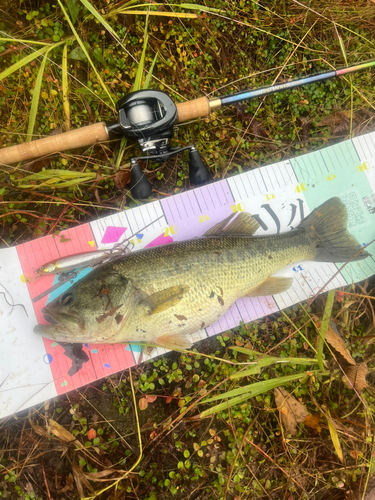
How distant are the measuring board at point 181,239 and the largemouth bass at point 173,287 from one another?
0.30 metres

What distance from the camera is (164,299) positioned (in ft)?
6.94

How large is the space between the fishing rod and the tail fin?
979mm

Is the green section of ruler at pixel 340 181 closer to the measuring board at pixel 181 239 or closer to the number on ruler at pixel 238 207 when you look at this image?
the measuring board at pixel 181 239

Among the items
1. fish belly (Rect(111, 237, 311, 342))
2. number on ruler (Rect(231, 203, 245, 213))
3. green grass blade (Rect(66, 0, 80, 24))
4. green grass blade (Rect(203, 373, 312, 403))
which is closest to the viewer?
fish belly (Rect(111, 237, 311, 342))

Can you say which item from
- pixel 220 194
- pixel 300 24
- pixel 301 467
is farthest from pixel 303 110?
pixel 301 467

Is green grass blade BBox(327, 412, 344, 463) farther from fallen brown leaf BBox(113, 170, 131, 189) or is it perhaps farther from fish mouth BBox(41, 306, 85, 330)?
fallen brown leaf BBox(113, 170, 131, 189)

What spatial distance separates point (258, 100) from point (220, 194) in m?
0.98

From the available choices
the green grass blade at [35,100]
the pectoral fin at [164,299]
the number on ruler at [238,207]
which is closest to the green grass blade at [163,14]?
the green grass blade at [35,100]

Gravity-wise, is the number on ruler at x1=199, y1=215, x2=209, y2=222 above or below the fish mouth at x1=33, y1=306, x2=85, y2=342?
above

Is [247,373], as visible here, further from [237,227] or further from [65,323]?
[65,323]

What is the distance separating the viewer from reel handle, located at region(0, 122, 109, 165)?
245cm

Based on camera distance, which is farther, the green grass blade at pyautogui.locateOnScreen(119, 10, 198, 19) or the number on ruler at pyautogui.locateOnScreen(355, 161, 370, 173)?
the number on ruler at pyautogui.locateOnScreen(355, 161, 370, 173)

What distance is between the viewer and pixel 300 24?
2975 mm

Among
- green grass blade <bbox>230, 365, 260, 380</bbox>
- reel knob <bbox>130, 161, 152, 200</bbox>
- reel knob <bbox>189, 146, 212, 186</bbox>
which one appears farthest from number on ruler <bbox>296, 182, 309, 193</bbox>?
green grass blade <bbox>230, 365, 260, 380</bbox>
